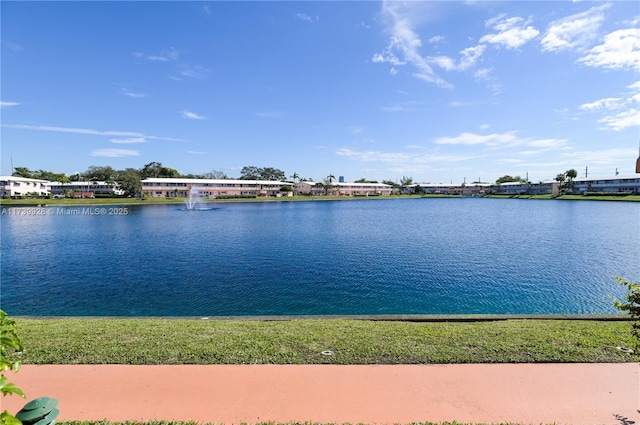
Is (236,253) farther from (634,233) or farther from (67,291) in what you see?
(634,233)

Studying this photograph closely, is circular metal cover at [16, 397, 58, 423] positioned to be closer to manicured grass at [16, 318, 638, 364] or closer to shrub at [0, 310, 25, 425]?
shrub at [0, 310, 25, 425]

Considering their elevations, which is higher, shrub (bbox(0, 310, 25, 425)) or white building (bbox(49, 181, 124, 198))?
white building (bbox(49, 181, 124, 198))

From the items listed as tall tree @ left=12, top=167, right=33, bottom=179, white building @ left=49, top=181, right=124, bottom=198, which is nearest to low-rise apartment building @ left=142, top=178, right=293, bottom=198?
white building @ left=49, top=181, right=124, bottom=198

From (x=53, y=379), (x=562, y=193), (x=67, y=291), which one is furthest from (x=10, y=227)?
(x=562, y=193)

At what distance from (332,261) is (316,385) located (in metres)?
14.6

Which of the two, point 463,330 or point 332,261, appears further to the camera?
point 332,261

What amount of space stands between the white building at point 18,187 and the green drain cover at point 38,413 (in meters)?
101

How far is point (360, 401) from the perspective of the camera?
4.96 m

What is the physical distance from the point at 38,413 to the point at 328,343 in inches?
188

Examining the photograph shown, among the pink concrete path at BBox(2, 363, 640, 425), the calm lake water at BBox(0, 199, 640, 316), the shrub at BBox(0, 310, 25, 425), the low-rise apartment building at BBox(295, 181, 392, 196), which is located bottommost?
the calm lake water at BBox(0, 199, 640, 316)

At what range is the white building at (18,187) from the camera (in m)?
76.6

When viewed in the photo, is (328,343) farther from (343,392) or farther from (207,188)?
(207,188)

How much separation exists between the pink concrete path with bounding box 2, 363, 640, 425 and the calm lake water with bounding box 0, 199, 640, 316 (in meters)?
5.97

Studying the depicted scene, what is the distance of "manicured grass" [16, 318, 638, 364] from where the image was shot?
616 centimetres
